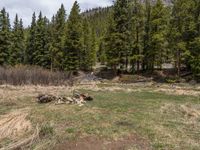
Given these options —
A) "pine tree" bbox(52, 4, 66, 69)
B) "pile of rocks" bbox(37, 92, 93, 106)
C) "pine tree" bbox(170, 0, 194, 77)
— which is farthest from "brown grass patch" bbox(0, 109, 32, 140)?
"pine tree" bbox(52, 4, 66, 69)

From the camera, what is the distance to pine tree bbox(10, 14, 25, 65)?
66.6 metres

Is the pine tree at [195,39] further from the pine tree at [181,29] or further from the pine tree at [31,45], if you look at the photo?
the pine tree at [31,45]

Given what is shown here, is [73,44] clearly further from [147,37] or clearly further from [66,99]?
[66,99]

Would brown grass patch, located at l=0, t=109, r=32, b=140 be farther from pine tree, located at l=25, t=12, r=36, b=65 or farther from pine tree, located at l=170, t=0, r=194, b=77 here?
pine tree, located at l=25, t=12, r=36, b=65

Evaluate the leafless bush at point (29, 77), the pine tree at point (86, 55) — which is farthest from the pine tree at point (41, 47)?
the leafless bush at point (29, 77)

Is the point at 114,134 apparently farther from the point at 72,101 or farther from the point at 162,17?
the point at 162,17

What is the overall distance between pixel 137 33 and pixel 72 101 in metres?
33.7

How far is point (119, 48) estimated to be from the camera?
157 ft

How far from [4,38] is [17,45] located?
7.51m

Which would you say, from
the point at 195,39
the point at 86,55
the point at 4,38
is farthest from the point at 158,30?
the point at 4,38

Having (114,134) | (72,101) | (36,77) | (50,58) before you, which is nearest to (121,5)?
(50,58)

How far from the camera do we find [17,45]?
69688 millimetres

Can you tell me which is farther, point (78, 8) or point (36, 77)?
point (78, 8)

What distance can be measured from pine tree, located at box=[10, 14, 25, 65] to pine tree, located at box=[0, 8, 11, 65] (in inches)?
116
